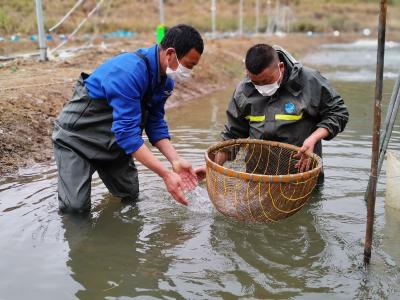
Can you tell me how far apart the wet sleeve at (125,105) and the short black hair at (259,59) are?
2.75 feet

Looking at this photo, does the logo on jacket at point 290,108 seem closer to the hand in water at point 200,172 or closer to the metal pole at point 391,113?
the metal pole at point 391,113

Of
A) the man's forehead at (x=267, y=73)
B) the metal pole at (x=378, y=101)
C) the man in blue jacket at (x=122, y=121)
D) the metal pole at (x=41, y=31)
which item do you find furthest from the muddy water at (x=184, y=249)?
the metal pole at (x=41, y=31)

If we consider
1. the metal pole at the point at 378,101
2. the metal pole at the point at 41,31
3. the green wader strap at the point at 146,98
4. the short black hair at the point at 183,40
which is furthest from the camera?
the metal pole at the point at 41,31

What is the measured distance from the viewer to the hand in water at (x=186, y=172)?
145 inches

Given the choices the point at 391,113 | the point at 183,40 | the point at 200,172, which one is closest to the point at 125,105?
the point at 183,40

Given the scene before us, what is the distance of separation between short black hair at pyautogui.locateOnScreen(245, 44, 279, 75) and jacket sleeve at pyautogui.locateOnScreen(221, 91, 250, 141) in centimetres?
61

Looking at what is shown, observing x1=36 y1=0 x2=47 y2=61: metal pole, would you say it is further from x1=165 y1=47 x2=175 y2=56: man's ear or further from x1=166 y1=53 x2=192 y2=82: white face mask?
x1=165 y1=47 x2=175 y2=56: man's ear

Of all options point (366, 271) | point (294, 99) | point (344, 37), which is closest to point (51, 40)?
point (294, 99)

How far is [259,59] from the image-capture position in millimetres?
3510

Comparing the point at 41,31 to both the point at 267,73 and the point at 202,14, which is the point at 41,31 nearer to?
the point at 267,73

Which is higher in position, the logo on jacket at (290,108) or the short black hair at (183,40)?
the short black hair at (183,40)

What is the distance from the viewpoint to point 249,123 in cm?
428

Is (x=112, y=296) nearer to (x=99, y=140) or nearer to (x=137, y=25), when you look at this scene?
(x=99, y=140)

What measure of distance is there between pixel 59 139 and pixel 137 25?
30.7m
